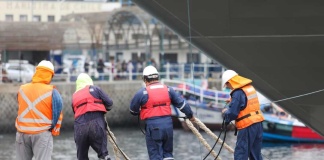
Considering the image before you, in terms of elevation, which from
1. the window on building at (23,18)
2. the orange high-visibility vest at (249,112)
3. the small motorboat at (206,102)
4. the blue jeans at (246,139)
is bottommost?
the small motorboat at (206,102)

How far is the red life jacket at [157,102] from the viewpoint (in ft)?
38.8

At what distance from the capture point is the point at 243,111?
37.9 ft

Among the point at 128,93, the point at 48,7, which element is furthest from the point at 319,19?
the point at 48,7

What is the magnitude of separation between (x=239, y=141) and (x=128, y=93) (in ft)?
103

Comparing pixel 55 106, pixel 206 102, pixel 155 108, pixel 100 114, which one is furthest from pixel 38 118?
pixel 206 102

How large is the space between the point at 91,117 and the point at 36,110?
1.13 metres

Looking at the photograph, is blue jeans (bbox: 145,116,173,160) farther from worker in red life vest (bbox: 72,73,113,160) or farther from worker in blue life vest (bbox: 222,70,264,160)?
worker in blue life vest (bbox: 222,70,264,160)

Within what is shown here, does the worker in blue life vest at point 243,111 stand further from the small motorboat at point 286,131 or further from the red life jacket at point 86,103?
the small motorboat at point 286,131

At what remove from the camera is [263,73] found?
12406 millimetres

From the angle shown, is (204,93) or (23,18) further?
Result: (23,18)

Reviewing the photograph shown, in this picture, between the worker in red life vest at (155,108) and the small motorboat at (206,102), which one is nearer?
the worker in red life vest at (155,108)

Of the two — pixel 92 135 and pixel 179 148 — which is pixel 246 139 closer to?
pixel 92 135

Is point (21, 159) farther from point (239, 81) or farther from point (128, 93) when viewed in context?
point (128, 93)

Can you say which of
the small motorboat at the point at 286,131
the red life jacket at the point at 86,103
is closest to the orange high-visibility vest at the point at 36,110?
the red life jacket at the point at 86,103
